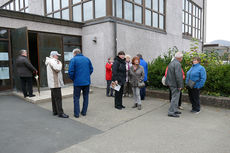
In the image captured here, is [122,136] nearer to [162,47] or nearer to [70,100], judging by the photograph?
[70,100]

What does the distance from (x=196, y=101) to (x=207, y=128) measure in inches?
49.8

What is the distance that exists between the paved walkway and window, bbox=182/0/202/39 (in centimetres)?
1341

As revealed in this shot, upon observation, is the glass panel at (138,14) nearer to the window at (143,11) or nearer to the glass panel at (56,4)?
the window at (143,11)

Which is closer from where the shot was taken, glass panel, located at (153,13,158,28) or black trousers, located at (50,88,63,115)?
→ black trousers, located at (50,88,63,115)

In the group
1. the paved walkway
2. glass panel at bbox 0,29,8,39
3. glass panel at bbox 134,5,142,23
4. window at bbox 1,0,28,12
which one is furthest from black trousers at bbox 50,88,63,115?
window at bbox 1,0,28,12

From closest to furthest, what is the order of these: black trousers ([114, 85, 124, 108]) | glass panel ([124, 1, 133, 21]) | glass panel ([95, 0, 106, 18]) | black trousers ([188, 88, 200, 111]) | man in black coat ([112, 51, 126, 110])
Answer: black trousers ([188, 88, 200, 111]), man in black coat ([112, 51, 126, 110]), black trousers ([114, 85, 124, 108]), glass panel ([95, 0, 106, 18]), glass panel ([124, 1, 133, 21])

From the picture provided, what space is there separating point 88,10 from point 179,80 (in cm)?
773

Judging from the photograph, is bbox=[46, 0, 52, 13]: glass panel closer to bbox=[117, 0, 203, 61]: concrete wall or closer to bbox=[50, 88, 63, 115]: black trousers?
bbox=[117, 0, 203, 61]: concrete wall

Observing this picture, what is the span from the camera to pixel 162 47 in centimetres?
1370

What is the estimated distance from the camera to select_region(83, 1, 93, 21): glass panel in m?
10.2

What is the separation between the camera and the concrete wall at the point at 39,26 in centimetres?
756

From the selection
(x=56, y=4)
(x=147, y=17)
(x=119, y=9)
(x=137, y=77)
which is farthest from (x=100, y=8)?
(x=137, y=77)

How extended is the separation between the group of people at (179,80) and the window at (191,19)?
13.3 m

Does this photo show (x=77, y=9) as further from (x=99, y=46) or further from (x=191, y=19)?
(x=191, y=19)
